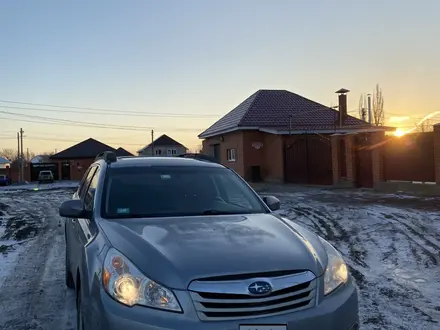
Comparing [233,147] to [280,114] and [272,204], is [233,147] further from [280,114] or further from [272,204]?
[272,204]

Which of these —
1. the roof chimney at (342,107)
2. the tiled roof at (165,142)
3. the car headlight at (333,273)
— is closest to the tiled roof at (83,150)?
the tiled roof at (165,142)

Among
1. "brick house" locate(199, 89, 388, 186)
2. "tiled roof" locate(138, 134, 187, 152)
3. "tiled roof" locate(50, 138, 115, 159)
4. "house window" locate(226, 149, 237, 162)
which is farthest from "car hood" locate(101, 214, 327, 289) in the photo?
"tiled roof" locate(138, 134, 187, 152)

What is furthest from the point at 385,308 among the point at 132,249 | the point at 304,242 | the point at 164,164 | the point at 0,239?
the point at 0,239

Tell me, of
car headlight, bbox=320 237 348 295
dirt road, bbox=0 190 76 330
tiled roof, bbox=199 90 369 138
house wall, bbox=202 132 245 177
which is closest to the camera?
car headlight, bbox=320 237 348 295

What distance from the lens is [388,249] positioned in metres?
7.39

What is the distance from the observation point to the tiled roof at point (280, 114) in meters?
27.9

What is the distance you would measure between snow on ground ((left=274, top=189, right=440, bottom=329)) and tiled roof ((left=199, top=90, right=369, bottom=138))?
558 inches

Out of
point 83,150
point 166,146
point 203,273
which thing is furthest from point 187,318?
point 166,146

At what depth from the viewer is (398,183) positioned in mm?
16359

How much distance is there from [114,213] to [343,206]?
33.1ft

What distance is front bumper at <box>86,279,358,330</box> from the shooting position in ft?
8.28

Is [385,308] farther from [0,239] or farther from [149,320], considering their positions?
[0,239]

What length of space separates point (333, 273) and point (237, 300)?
81 centimetres

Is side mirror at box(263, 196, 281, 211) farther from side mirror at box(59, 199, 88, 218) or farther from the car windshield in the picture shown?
side mirror at box(59, 199, 88, 218)
